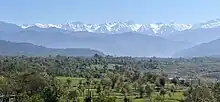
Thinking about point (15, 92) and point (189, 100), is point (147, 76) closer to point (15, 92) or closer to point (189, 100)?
point (15, 92)

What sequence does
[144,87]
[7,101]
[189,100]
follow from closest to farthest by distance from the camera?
1. [189,100]
2. [7,101]
3. [144,87]

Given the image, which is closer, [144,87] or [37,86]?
[37,86]

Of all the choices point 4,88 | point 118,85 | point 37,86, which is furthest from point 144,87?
point 4,88

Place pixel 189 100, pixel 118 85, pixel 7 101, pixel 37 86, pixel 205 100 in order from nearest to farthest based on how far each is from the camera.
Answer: pixel 205 100
pixel 189 100
pixel 7 101
pixel 37 86
pixel 118 85

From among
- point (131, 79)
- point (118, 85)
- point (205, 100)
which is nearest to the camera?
point (205, 100)

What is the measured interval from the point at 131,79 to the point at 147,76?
6.30 m

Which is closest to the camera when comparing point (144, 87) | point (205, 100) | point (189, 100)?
point (205, 100)

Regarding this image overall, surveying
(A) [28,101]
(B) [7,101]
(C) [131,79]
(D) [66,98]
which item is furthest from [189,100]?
(C) [131,79]

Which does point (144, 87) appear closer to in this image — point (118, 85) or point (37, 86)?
point (118, 85)

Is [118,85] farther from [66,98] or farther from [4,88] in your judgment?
[66,98]

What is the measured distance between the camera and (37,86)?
351ft

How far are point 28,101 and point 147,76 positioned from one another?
272ft

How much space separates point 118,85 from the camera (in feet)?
418

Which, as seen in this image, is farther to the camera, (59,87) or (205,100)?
(59,87)
